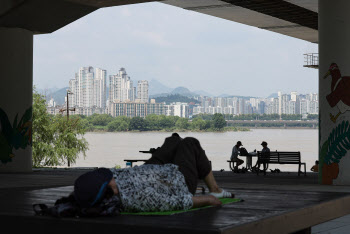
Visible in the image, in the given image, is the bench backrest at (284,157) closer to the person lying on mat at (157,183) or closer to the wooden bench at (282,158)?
the wooden bench at (282,158)

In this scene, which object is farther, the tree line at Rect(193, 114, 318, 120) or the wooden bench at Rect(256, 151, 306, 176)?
the tree line at Rect(193, 114, 318, 120)

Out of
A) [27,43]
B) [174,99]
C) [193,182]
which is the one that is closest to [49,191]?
[193,182]

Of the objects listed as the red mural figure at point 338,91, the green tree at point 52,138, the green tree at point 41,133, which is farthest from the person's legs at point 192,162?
the green tree at point 41,133

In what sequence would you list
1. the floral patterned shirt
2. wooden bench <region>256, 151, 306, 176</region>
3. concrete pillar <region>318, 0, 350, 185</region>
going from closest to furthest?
the floral patterned shirt < concrete pillar <region>318, 0, 350, 185</region> < wooden bench <region>256, 151, 306, 176</region>

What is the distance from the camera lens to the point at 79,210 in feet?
15.2

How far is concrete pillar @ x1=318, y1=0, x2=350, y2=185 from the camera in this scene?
47.7 ft

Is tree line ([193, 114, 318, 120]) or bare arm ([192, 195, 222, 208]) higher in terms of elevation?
tree line ([193, 114, 318, 120])

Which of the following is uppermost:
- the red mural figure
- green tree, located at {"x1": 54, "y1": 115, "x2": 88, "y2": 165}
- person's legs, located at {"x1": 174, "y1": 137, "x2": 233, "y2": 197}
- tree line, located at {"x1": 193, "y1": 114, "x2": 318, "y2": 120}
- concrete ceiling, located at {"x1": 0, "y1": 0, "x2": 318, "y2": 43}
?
concrete ceiling, located at {"x1": 0, "y1": 0, "x2": 318, "y2": 43}

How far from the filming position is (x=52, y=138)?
6316cm

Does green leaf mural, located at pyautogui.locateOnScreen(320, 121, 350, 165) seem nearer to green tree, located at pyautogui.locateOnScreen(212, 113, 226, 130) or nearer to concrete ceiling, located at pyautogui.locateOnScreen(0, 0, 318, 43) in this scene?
concrete ceiling, located at pyautogui.locateOnScreen(0, 0, 318, 43)

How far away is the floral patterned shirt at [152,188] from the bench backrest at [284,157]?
49.3 ft

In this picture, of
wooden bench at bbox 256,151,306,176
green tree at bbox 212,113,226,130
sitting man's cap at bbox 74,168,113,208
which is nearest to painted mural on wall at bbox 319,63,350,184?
wooden bench at bbox 256,151,306,176

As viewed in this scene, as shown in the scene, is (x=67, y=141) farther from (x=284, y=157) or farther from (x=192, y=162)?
(x=192, y=162)

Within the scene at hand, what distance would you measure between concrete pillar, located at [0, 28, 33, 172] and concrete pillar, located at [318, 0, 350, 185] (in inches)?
343
